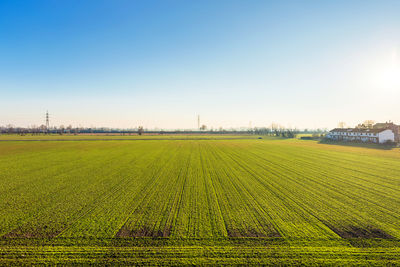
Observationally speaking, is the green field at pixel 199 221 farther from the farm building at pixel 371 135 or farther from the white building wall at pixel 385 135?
the farm building at pixel 371 135

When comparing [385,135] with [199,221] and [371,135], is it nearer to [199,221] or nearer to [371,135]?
[371,135]

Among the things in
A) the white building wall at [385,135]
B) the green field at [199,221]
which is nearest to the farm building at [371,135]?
the white building wall at [385,135]

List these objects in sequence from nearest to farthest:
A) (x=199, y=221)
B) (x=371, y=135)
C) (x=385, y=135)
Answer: (x=199, y=221)
(x=385, y=135)
(x=371, y=135)

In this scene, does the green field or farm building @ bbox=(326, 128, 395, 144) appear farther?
farm building @ bbox=(326, 128, 395, 144)

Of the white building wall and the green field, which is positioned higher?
the white building wall

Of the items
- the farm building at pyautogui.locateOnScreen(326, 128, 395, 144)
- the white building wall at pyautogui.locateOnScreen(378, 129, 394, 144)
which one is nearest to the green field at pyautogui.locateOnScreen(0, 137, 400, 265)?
the white building wall at pyautogui.locateOnScreen(378, 129, 394, 144)

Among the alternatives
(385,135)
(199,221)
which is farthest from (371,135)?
(199,221)

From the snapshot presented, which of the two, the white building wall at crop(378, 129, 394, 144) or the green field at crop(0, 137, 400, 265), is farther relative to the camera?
the white building wall at crop(378, 129, 394, 144)

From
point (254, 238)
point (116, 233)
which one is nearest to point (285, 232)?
point (254, 238)

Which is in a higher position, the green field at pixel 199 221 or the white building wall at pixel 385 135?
the white building wall at pixel 385 135

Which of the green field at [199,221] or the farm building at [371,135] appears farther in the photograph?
the farm building at [371,135]

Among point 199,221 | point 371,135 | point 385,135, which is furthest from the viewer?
point 371,135

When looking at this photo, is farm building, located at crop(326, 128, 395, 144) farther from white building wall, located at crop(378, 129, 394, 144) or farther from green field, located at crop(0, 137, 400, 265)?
green field, located at crop(0, 137, 400, 265)

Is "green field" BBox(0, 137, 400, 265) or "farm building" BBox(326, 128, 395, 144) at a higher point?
"farm building" BBox(326, 128, 395, 144)
